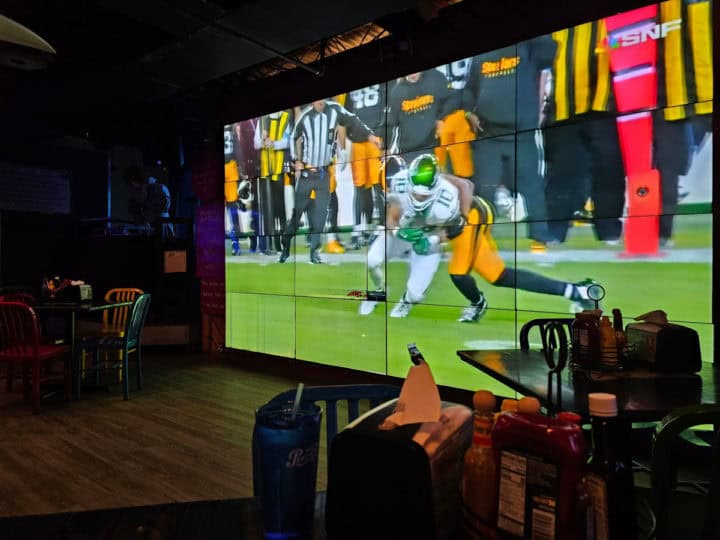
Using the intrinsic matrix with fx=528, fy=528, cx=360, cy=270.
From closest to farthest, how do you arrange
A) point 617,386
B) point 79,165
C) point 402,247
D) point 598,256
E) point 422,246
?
point 617,386 < point 598,256 < point 422,246 < point 402,247 < point 79,165

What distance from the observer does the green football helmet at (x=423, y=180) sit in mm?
4328

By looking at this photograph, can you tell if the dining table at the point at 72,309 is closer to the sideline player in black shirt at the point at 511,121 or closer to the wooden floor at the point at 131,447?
the wooden floor at the point at 131,447

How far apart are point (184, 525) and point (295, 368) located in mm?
4771

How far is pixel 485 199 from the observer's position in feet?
13.2

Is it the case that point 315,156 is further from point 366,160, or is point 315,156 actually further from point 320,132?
point 366,160

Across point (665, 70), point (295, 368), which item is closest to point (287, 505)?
point (665, 70)

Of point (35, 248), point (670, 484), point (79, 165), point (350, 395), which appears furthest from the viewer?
point (79, 165)

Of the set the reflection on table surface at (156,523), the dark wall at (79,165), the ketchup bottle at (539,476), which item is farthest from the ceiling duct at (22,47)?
the dark wall at (79,165)

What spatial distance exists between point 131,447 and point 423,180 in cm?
291

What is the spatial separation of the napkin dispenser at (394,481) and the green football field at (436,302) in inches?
115

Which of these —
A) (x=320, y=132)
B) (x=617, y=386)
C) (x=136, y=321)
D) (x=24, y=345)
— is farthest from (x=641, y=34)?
(x=24, y=345)

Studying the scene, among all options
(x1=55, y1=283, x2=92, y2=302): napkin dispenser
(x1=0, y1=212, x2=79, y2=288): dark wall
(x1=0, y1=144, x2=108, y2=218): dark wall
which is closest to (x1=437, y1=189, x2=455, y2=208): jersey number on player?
(x1=55, y1=283, x2=92, y2=302): napkin dispenser

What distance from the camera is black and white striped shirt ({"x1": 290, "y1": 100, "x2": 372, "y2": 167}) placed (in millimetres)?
4977

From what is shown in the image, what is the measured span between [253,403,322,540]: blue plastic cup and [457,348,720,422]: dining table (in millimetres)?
611
